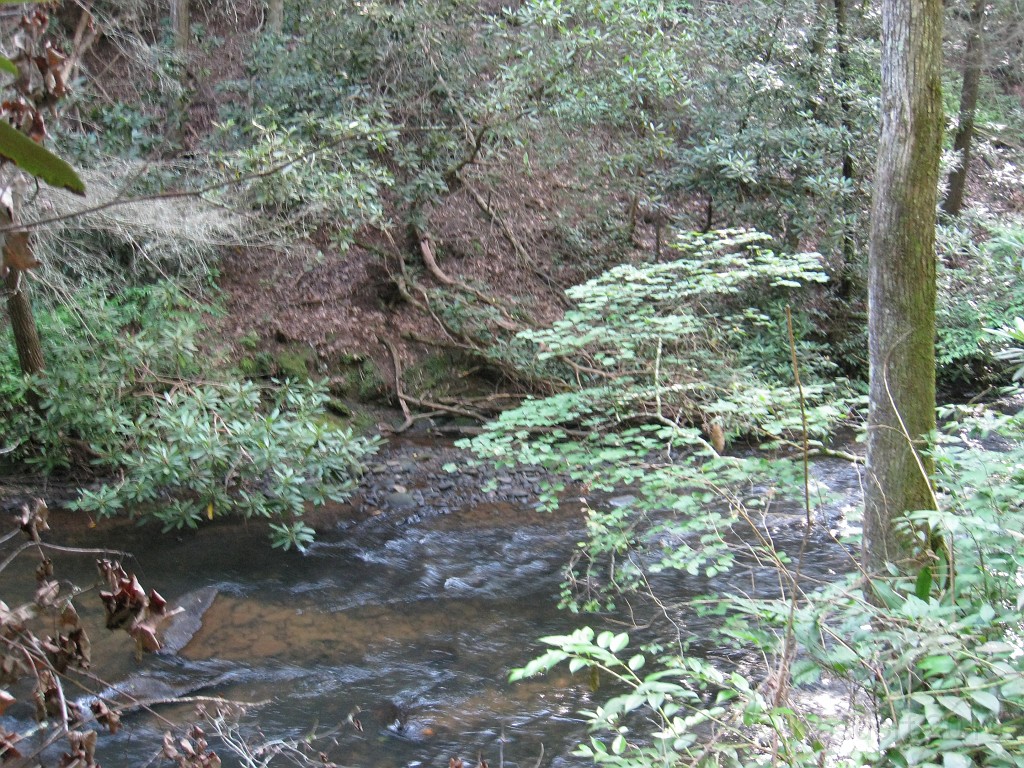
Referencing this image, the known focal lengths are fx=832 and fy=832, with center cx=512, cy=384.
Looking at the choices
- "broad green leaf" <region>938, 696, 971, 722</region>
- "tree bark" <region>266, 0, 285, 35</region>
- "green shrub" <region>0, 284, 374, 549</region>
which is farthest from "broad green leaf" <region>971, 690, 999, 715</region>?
"tree bark" <region>266, 0, 285, 35</region>

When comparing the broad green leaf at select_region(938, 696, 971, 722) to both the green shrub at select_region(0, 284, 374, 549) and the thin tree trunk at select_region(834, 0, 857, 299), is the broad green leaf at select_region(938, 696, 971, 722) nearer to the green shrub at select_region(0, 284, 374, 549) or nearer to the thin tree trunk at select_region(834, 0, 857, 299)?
the green shrub at select_region(0, 284, 374, 549)

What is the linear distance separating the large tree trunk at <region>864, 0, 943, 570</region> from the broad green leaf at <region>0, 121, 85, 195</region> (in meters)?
3.47

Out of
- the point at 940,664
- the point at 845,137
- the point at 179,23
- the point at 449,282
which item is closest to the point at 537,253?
the point at 449,282

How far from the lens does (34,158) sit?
121 cm

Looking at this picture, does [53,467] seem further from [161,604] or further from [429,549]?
[161,604]

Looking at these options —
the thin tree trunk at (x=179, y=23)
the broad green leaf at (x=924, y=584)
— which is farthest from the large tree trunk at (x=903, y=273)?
the thin tree trunk at (x=179, y=23)

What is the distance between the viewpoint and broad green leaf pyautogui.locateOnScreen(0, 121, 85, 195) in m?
1.15

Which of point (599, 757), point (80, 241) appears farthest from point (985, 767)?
point (80, 241)

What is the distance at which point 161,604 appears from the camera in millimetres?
1854

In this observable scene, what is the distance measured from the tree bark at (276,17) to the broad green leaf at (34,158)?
10.9 meters

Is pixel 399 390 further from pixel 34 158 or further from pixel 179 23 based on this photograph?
pixel 34 158

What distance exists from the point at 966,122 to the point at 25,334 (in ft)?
40.5

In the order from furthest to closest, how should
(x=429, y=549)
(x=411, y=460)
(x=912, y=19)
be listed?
(x=411, y=460), (x=429, y=549), (x=912, y=19)

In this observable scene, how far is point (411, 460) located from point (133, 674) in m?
3.96
